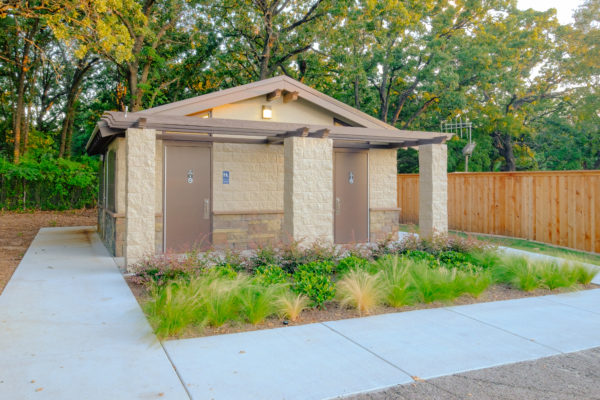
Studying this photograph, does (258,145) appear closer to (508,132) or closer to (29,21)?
(29,21)

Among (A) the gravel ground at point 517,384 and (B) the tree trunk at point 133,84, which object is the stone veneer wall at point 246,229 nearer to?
(A) the gravel ground at point 517,384

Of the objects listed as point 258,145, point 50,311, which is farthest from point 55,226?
point 50,311

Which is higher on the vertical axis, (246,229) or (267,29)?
(267,29)

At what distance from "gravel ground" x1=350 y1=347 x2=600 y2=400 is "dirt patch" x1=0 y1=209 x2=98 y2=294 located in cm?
607

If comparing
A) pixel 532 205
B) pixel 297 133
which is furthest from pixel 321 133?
pixel 532 205

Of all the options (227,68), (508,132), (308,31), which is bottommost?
(508,132)

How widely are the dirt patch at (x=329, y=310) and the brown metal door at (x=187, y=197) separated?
263 cm

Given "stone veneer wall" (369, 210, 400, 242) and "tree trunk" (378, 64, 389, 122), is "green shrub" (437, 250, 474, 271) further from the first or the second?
"tree trunk" (378, 64, 389, 122)

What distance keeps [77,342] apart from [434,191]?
7.90 m

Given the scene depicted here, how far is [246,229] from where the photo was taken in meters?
10.5

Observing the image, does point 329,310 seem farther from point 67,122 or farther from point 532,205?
point 67,122

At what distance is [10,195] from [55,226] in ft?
15.1

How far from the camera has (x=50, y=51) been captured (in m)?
23.9

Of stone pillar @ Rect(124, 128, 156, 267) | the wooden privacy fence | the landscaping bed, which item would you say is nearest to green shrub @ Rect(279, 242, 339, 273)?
the landscaping bed
